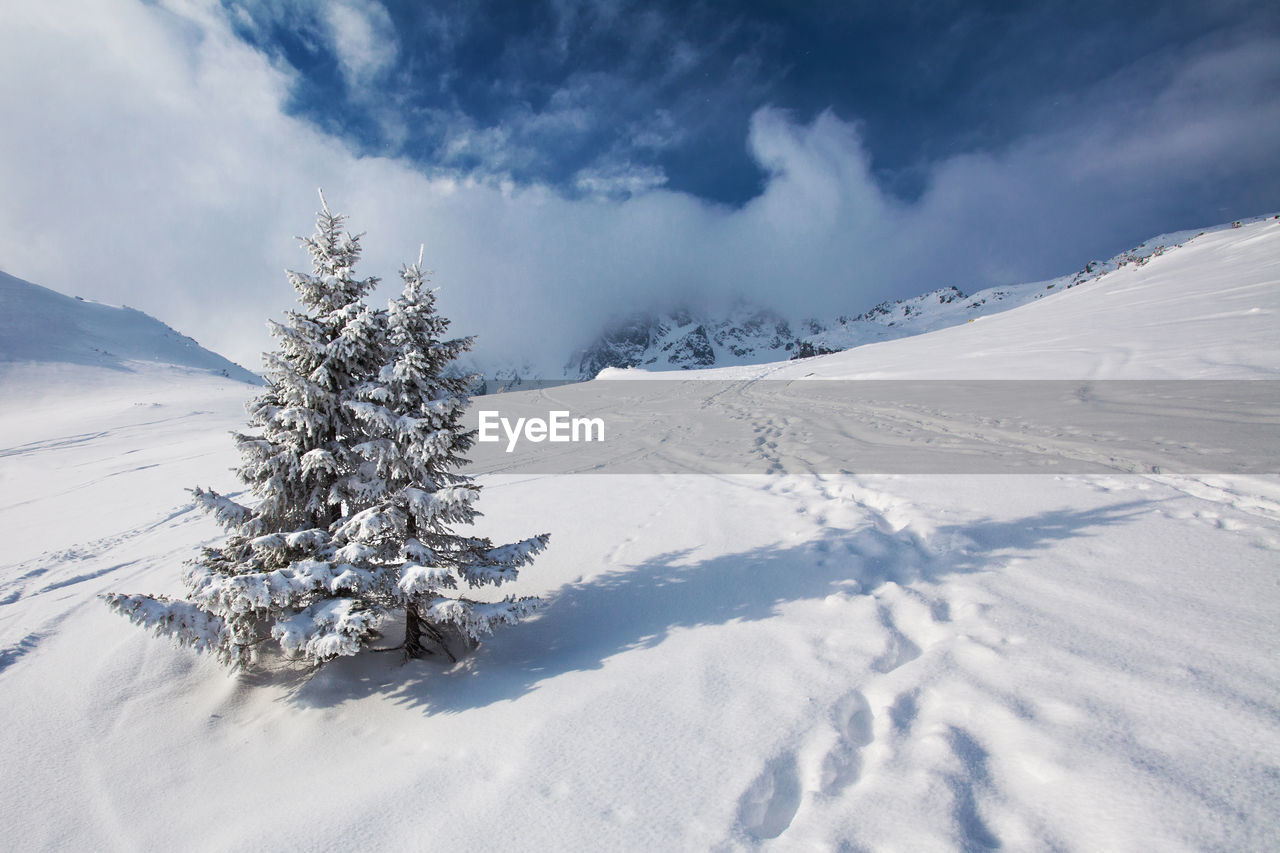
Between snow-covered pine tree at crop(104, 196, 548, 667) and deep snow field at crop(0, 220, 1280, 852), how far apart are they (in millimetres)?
859

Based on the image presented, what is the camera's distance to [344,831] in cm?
330

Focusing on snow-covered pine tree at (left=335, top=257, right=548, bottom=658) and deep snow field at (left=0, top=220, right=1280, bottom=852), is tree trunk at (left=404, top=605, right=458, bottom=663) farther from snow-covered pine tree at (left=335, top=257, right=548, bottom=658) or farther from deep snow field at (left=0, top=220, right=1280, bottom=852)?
deep snow field at (left=0, top=220, right=1280, bottom=852)

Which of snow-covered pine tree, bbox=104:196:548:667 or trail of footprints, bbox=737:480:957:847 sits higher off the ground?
snow-covered pine tree, bbox=104:196:548:667

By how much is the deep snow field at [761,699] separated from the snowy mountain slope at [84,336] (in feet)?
190

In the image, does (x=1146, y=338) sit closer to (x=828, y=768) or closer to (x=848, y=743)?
(x=848, y=743)

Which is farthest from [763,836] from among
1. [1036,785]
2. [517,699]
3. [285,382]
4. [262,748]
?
[285,382]

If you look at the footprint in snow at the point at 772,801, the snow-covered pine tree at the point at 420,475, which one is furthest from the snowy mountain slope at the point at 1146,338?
the snow-covered pine tree at the point at 420,475

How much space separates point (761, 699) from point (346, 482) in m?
4.53

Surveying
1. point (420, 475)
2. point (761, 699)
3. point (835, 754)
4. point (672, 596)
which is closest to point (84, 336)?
point (420, 475)

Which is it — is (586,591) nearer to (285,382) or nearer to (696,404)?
(285,382)

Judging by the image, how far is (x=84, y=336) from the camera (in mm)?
53312

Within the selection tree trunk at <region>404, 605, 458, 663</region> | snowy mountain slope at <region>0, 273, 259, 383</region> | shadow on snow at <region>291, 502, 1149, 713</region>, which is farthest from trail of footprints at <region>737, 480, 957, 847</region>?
snowy mountain slope at <region>0, 273, 259, 383</region>

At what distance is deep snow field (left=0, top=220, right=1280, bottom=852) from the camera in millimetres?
2965

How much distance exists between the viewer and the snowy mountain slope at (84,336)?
46.4m
